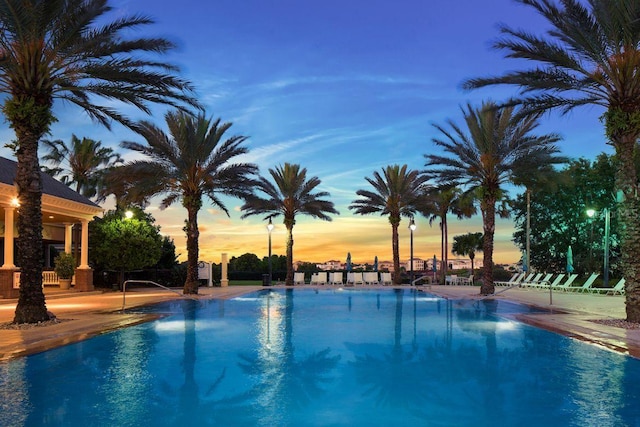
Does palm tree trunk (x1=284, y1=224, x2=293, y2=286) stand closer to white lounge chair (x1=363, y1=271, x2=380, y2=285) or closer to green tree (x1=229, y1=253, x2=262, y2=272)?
white lounge chair (x1=363, y1=271, x2=380, y2=285)

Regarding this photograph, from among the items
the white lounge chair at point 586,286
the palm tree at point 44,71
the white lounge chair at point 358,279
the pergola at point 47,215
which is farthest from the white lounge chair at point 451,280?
the palm tree at point 44,71

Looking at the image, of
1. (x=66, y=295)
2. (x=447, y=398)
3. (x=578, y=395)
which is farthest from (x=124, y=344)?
(x=66, y=295)

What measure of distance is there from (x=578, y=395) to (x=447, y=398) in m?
1.74

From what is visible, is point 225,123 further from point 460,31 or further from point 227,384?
point 227,384

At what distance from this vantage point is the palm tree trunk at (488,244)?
25.4 metres

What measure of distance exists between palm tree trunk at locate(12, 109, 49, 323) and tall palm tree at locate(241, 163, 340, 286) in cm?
2330

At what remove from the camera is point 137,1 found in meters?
14.4

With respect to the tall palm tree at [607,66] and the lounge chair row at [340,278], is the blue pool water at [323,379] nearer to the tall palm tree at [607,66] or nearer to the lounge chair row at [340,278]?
the tall palm tree at [607,66]

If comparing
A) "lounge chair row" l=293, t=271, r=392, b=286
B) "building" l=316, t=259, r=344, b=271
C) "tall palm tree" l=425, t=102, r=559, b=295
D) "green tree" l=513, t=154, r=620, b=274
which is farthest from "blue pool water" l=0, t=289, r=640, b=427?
"building" l=316, t=259, r=344, b=271

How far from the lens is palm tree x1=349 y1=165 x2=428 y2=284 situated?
3781 cm

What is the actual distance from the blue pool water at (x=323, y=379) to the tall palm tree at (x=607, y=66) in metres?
3.91

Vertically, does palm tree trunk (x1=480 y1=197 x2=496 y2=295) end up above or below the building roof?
below

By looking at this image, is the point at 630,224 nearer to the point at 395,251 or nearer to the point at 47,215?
the point at 395,251

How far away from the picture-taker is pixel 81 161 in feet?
143
